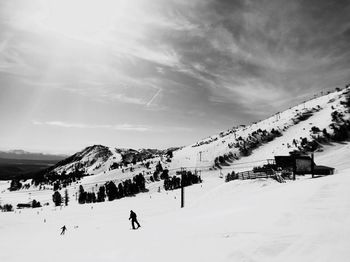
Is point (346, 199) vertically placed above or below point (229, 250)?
above

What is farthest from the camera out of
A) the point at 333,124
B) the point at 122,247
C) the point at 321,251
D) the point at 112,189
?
the point at 333,124

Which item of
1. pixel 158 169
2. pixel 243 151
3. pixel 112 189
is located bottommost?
pixel 112 189

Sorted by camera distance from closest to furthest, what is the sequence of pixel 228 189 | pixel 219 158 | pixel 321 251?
pixel 321 251 < pixel 228 189 < pixel 219 158

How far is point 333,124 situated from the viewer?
509 ft

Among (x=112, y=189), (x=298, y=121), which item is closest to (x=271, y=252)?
(x=112, y=189)

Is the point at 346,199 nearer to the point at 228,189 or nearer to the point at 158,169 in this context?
the point at 228,189

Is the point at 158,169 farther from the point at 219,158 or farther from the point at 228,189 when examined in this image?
the point at 228,189

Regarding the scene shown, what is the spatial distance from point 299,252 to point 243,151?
609 ft

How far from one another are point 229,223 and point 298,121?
20999 centimetres

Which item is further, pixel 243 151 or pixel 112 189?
pixel 243 151

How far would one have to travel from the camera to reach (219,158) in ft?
593

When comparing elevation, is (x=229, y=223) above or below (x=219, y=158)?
below

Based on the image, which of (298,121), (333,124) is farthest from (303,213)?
(298,121)

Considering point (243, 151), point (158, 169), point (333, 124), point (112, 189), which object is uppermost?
point (333, 124)
